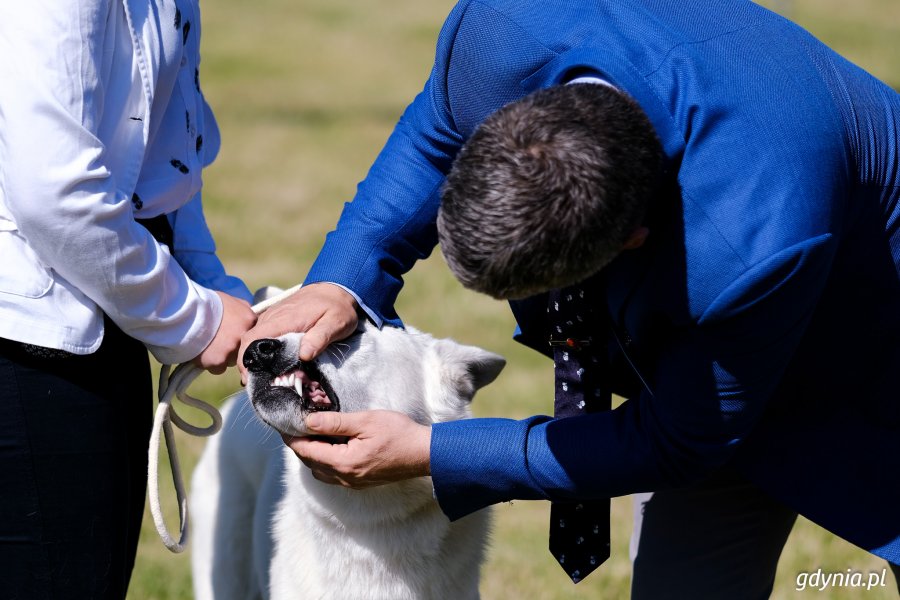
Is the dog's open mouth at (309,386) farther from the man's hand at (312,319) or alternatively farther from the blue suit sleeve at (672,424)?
the blue suit sleeve at (672,424)

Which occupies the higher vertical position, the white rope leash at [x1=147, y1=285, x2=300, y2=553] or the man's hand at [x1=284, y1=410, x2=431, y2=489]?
the man's hand at [x1=284, y1=410, x2=431, y2=489]

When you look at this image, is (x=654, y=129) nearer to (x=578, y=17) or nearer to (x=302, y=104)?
(x=578, y=17)

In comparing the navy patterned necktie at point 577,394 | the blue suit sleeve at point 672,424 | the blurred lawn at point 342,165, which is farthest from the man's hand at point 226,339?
the blurred lawn at point 342,165

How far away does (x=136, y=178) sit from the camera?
7.64ft

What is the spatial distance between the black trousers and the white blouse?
0.33 feet

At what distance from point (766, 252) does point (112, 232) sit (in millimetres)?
1305

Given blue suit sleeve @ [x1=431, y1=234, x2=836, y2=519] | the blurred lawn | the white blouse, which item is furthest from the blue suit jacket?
the blurred lawn

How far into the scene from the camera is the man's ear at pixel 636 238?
2.02m

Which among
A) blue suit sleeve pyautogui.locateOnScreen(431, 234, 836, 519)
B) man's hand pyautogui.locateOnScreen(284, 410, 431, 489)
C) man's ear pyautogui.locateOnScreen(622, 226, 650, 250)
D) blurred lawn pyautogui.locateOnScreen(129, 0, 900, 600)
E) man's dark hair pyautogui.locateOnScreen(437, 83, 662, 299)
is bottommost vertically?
blurred lawn pyautogui.locateOnScreen(129, 0, 900, 600)

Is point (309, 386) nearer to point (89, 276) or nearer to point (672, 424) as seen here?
point (89, 276)

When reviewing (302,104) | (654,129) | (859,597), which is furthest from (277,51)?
(654,129)

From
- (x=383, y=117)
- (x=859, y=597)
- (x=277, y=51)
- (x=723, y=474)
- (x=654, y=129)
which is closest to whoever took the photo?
(x=654, y=129)

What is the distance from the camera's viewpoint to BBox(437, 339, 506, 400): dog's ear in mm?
3086

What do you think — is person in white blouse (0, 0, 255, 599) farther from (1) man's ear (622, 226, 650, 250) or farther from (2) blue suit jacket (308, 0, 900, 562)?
(1) man's ear (622, 226, 650, 250)
